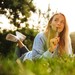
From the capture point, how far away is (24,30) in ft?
60.5

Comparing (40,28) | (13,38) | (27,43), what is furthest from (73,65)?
(40,28)

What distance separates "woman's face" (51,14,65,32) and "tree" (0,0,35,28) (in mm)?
14449

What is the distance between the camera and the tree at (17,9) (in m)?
21.2

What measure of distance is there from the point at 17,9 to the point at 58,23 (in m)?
15.5

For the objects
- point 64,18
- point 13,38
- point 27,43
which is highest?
point 64,18

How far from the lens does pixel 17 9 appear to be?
71.2ft

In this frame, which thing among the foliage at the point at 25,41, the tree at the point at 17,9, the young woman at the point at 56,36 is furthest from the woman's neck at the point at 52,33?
the tree at the point at 17,9

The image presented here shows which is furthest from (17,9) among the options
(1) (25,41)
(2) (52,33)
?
(2) (52,33)

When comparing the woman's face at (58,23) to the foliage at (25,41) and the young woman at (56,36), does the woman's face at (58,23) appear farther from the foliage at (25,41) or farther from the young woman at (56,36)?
the foliage at (25,41)

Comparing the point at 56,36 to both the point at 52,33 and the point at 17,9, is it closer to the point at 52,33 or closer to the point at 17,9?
the point at 52,33

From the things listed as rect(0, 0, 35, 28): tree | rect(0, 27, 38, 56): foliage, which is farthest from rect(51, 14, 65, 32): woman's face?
rect(0, 0, 35, 28): tree

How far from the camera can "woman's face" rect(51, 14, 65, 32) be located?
6.26m

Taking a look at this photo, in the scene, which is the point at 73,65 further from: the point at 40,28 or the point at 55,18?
the point at 40,28

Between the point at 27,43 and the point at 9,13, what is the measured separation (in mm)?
5389
